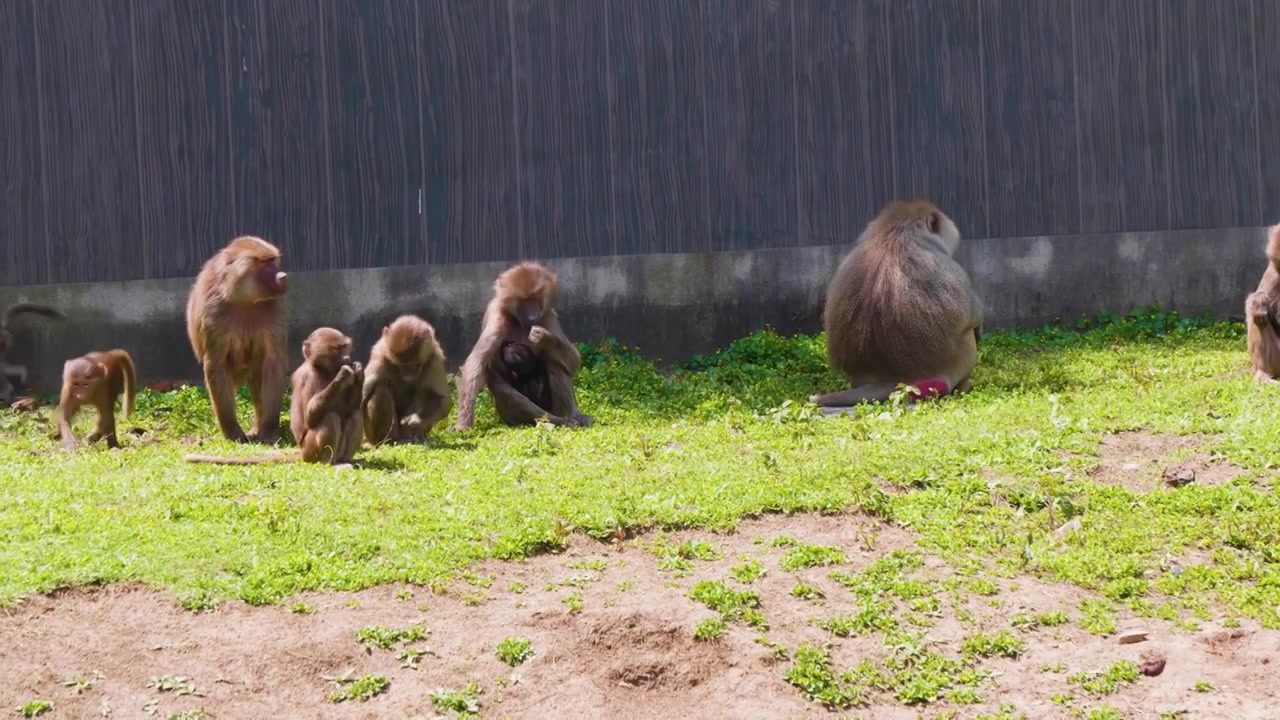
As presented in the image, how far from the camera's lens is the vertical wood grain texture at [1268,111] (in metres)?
14.7

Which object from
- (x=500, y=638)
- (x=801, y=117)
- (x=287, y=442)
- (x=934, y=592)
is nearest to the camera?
(x=500, y=638)

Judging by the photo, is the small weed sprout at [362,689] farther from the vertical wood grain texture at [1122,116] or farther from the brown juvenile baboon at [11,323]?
the vertical wood grain texture at [1122,116]

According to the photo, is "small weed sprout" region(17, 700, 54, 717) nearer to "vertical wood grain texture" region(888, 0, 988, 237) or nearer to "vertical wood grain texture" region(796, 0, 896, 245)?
"vertical wood grain texture" region(796, 0, 896, 245)

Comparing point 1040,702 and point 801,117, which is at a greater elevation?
point 801,117

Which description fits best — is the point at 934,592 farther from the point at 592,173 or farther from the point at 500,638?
the point at 592,173

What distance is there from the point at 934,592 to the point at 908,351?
4.60m

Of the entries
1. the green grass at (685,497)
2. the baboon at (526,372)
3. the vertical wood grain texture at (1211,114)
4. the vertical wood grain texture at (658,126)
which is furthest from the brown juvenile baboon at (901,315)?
the vertical wood grain texture at (1211,114)

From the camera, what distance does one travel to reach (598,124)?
13.3 metres

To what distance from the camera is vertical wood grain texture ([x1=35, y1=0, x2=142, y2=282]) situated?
41.1ft

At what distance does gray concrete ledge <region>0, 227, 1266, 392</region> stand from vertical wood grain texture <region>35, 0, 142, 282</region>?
32 cm

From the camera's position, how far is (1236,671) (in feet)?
18.9

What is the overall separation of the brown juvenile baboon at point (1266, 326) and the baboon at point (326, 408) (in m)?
6.17

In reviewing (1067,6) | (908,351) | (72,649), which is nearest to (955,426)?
(908,351)

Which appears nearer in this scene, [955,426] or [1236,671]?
[1236,671]
